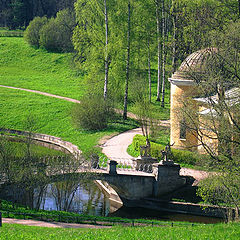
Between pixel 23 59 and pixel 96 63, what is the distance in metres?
27.9

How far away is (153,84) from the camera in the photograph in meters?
58.7

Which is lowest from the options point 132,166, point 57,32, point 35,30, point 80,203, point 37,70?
point 80,203

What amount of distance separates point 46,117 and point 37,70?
67.9 feet

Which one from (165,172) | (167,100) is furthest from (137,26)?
(165,172)

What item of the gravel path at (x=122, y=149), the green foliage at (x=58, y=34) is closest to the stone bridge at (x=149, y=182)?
the gravel path at (x=122, y=149)

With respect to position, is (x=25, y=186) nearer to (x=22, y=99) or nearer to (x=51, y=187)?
(x=51, y=187)

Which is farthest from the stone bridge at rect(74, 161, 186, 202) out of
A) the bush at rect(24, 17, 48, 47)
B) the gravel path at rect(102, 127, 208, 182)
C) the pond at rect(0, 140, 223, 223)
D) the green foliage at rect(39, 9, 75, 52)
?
the bush at rect(24, 17, 48, 47)

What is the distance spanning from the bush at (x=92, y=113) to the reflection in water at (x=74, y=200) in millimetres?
12738

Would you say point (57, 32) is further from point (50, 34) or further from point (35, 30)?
point (35, 30)

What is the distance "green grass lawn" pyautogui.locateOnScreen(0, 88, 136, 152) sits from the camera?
137ft

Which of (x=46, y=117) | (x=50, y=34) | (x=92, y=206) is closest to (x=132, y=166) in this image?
(x=92, y=206)

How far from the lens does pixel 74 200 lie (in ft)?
92.0

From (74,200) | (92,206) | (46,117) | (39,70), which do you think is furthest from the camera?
(39,70)

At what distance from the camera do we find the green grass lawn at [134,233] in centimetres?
1587
